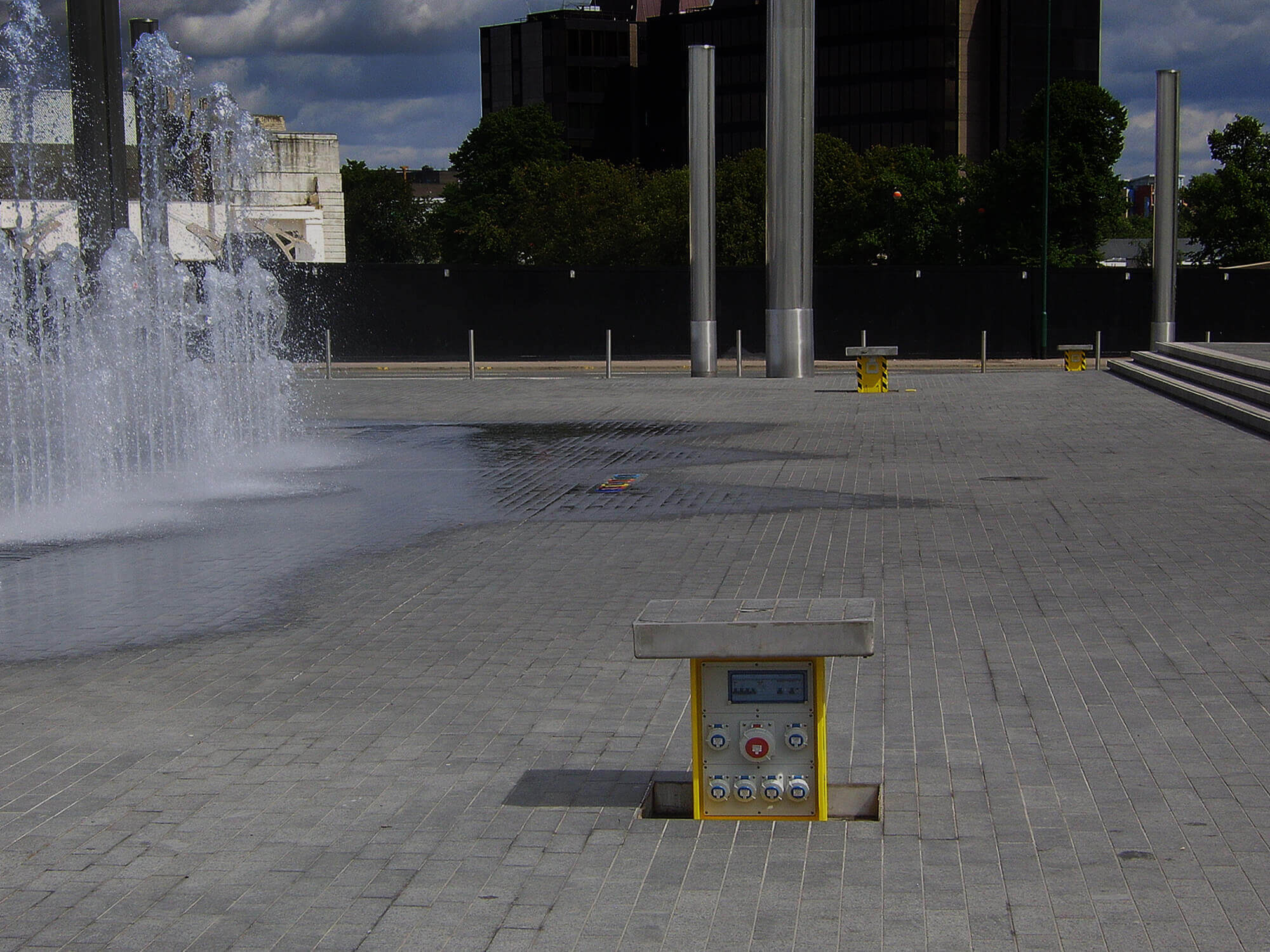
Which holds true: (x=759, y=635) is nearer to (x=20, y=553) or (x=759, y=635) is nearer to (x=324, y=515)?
(x=20, y=553)

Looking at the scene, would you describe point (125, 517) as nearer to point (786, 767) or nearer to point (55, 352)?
point (786, 767)

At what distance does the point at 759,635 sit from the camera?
466cm

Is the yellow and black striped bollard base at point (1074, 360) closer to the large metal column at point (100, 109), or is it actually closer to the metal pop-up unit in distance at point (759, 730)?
the large metal column at point (100, 109)

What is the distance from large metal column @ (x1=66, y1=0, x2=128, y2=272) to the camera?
21.1 m

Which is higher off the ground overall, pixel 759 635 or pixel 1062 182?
pixel 1062 182

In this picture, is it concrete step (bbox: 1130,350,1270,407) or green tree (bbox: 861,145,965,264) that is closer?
concrete step (bbox: 1130,350,1270,407)

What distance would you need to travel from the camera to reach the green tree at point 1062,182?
1900 inches

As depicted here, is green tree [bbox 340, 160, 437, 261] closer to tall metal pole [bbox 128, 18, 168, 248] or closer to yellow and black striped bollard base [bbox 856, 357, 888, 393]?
tall metal pole [bbox 128, 18, 168, 248]

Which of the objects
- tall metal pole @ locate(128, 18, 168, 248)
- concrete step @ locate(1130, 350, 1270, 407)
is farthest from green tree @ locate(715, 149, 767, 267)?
concrete step @ locate(1130, 350, 1270, 407)

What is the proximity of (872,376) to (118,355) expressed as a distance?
11.9 metres

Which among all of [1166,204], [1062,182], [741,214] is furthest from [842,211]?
[1166,204]

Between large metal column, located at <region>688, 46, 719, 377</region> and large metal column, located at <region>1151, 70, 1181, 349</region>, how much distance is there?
962cm

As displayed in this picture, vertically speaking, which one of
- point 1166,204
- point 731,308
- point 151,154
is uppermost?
point 151,154

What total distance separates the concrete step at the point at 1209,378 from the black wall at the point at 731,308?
11.0m
